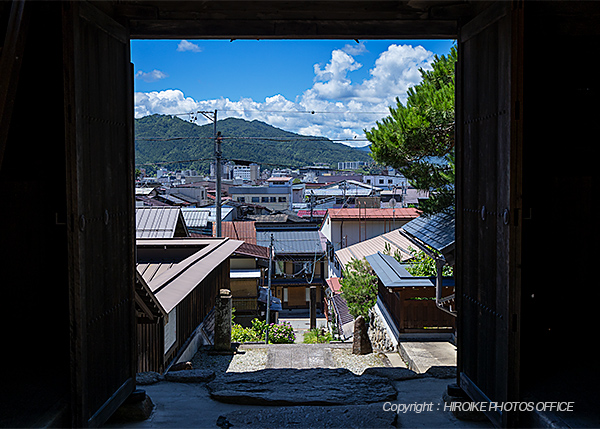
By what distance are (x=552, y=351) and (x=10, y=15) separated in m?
5.53

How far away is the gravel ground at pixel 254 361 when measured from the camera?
933cm

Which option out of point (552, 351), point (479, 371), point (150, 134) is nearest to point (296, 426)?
point (479, 371)

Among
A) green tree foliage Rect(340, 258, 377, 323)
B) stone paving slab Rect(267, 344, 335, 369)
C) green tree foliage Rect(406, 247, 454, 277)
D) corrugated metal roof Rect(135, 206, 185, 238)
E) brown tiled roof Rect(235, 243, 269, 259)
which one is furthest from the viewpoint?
brown tiled roof Rect(235, 243, 269, 259)

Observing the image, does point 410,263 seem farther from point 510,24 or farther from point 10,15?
point 10,15

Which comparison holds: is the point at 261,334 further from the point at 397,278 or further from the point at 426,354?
the point at 426,354

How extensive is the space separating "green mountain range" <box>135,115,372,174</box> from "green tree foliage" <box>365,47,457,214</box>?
6712 centimetres

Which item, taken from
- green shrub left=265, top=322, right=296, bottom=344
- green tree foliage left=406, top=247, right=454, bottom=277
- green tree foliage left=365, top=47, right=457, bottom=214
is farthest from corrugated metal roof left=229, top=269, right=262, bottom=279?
green tree foliage left=365, top=47, right=457, bottom=214

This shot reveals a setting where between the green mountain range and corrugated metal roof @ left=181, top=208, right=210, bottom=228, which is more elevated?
the green mountain range

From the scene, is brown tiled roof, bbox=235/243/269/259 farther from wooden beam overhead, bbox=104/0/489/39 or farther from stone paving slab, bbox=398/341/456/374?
wooden beam overhead, bbox=104/0/489/39

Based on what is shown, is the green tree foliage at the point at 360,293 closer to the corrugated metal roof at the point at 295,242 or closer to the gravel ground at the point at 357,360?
the gravel ground at the point at 357,360

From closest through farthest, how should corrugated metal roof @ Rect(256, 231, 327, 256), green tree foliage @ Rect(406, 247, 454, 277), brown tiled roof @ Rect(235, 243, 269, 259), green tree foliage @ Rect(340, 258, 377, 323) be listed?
1. green tree foliage @ Rect(406, 247, 454, 277)
2. green tree foliage @ Rect(340, 258, 377, 323)
3. brown tiled roof @ Rect(235, 243, 269, 259)
4. corrugated metal roof @ Rect(256, 231, 327, 256)

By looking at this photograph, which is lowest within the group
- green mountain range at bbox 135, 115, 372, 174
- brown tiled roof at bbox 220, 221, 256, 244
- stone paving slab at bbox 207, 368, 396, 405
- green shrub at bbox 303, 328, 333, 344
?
green shrub at bbox 303, 328, 333, 344

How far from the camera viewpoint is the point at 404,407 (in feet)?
14.5

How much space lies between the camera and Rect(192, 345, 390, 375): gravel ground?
933 centimetres
